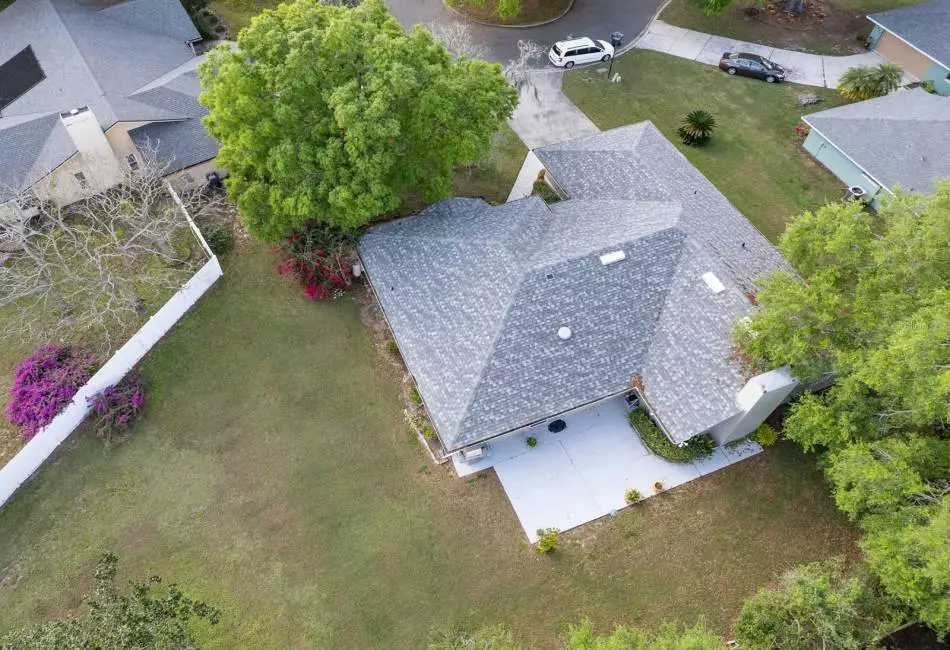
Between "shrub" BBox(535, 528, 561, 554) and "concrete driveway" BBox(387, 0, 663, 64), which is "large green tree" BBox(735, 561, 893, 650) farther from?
"concrete driveway" BBox(387, 0, 663, 64)

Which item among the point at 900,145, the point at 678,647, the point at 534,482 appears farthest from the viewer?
the point at 900,145

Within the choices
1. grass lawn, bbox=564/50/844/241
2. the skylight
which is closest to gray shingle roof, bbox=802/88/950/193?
grass lawn, bbox=564/50/844/241

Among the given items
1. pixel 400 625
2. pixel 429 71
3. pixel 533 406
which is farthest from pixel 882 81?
pixel 400 625

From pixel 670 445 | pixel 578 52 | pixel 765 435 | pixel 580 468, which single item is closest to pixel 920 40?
pixel 578 52

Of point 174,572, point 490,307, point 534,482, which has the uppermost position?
point 490,307

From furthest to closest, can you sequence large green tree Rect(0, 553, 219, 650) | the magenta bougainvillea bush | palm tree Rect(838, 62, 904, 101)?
palm tree Rect(838, 62, 904, 101), the magenta bougainvillea bush, large green tree Rect(0, 553, 219, 650)

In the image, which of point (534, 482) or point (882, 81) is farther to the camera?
point (882, 81)

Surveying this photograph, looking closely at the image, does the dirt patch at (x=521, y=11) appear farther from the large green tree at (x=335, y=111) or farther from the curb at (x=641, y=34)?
the large green tree at (x=335, y=111)

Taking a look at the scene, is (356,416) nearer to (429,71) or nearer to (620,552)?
(620,552)
